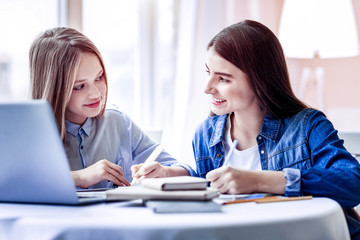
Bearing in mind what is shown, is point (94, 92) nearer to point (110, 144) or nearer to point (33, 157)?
point (110, 144)

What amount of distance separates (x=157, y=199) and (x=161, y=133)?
34.1 inches

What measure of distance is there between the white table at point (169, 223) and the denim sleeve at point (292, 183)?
17 centimetres

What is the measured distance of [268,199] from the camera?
1018mm

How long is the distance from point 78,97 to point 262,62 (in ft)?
1.85

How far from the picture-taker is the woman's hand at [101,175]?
4.20 feet

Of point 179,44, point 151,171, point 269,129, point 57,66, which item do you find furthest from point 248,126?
point 179,44

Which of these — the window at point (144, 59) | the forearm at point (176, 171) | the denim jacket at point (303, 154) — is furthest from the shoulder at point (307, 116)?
the window at point (144, 59)

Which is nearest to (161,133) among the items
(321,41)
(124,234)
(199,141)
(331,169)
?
(199,141)

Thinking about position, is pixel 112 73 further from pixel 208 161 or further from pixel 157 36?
pixel 208 161

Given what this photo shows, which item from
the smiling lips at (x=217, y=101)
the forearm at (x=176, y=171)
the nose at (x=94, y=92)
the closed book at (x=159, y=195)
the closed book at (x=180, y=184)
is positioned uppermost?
the nose at (x=94, y=92)

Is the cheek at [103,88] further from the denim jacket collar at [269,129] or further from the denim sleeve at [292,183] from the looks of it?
the denim sleeve at [292,183]

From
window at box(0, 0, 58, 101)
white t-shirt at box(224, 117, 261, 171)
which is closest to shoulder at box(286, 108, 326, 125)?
white t-shirt at box(224, 117, 261, 171)

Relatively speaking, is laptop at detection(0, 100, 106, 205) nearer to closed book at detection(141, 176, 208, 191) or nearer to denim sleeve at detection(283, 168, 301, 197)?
closed book at detection(141, 176, 208, 191)

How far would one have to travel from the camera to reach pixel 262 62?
1463 mm
